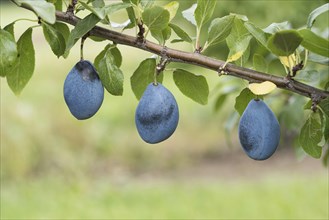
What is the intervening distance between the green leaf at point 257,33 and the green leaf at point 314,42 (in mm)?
88

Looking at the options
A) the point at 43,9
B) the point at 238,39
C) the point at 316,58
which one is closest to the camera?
the point at 43,9

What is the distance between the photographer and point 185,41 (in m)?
0.96

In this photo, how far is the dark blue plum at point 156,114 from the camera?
89 centimetres

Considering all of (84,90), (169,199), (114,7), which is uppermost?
(114,7)

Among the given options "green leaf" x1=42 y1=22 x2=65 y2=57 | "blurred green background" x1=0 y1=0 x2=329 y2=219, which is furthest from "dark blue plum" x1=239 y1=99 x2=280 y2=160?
"blurred green background" x1=0 y1=0 x2=329 y2=219

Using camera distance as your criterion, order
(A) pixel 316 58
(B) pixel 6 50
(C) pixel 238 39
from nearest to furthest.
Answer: (B) pixel 6 50
(C) pixel 238 39
(A) pixel 316 58

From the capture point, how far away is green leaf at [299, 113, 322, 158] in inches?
37.2

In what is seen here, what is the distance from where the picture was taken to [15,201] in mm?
4055

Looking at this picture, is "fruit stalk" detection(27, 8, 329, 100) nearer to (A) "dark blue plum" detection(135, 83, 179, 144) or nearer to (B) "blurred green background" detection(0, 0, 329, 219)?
(A) "dark blue plum" detection(135, 83, 179, 144)

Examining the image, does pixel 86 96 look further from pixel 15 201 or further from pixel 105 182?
pixel 105 182

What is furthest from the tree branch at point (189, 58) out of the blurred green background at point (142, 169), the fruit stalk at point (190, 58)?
the blurred green background at point (142, 169)

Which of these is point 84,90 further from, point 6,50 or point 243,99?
point 243,99

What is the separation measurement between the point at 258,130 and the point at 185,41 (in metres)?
0.16

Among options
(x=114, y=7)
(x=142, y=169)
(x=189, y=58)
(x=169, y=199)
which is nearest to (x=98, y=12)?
(x=114, y=7)
